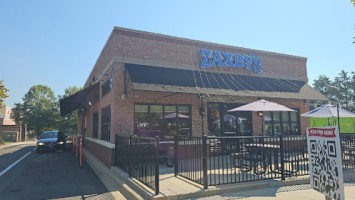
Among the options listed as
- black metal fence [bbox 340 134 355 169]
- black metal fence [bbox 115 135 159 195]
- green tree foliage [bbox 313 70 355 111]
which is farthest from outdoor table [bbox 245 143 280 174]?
green tree foliage [bbox 313 70 355 111]

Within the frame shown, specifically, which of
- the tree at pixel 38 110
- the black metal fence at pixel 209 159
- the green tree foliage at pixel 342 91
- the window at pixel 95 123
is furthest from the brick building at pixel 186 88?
the tree at pixel 38 110

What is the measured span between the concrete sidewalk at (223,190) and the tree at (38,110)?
49.5 m

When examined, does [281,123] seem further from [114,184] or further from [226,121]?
[114,184]

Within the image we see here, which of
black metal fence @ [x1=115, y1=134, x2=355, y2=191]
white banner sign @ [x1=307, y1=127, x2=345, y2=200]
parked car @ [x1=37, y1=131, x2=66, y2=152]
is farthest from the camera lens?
parked car @ [x1=37, y1=131, x2=66, y2=152]

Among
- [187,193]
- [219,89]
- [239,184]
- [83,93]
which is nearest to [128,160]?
[187,193]

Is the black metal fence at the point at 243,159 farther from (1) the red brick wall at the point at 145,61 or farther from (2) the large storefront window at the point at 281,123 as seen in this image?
(2) the large storefront window at the point at 281,123

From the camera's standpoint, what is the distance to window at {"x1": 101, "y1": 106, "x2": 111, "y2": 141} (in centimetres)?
1104

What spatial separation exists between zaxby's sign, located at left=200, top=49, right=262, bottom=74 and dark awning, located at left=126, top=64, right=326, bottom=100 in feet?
1.69

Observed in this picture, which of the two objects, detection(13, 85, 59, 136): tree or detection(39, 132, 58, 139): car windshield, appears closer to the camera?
detection(39, 132, 58, 139): car windshield

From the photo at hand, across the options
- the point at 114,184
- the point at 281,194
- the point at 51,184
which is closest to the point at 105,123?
the point at 51,184

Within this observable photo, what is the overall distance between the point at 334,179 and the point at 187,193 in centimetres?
308

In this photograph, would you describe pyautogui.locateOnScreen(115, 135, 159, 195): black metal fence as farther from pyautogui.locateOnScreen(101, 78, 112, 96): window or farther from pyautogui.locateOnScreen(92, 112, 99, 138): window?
pyautogui.locateOnScreen(92, 112, 99, 138): window

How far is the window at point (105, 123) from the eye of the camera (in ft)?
36.2

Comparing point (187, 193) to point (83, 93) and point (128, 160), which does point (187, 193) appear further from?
point (83, 93)
